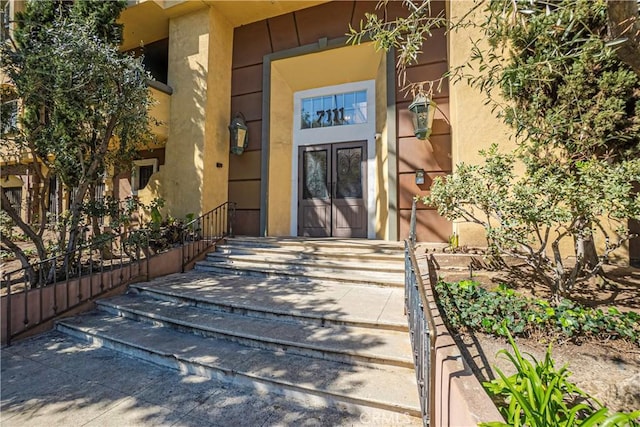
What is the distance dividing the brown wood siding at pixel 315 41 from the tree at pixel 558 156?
2.10 meters

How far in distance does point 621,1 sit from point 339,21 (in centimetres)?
636

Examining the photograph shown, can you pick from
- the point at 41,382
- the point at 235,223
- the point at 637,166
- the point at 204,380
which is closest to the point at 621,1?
the point at 637,166

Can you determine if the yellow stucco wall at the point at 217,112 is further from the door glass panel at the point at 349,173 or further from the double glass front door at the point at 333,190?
the door glass panel at the point at 349,173

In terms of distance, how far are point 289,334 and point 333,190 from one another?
201 inches

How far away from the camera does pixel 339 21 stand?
698cm

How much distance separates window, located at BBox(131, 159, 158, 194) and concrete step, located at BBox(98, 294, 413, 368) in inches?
220

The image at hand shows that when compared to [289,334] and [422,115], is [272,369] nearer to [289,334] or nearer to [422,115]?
[289,334]

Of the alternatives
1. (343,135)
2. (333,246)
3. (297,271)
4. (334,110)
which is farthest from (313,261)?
(334,110)

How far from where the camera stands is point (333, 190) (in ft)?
25.4

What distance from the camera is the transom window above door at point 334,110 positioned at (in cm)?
774

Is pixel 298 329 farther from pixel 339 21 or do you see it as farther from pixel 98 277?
pixel 339 21

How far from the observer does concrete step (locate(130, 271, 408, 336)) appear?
3266 mm

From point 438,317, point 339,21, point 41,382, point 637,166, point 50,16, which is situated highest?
point 339,21

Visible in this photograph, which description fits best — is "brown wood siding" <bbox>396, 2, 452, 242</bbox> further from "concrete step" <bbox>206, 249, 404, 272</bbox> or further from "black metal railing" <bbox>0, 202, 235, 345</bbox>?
"black metal railing" <bbox>0, 202, 235, 345</bbox>
